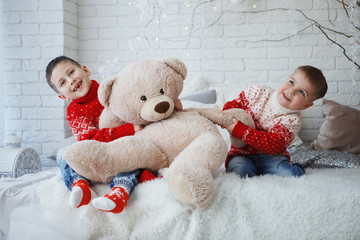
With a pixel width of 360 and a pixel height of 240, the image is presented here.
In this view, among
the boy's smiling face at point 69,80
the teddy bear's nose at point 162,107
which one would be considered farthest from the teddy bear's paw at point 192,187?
the boy's smiling face at point 69,80

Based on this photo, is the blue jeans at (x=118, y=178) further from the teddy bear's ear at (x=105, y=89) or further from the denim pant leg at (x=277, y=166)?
the denim pant leg at (x=277, y=166)

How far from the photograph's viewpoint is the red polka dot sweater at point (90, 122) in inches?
50.4

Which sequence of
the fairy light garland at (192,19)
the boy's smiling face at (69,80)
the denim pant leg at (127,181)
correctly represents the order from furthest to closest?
the fairy light garland at (192,19) < the boy's smiling face at (69,80) < the denim pant leg at (127,181)

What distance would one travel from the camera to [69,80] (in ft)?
4.81

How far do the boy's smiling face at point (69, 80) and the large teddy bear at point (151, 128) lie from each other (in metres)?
0.24

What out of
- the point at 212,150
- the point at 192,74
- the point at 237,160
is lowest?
the point at 237,160

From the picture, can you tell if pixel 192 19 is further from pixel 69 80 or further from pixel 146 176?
pixel 146 176

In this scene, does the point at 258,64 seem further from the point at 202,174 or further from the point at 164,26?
the point at 202,174

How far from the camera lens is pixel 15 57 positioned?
2420mm

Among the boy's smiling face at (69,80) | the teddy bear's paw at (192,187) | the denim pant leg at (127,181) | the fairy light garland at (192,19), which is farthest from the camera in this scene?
the fairy light garland at (192,19)

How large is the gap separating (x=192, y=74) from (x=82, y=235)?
1.73m

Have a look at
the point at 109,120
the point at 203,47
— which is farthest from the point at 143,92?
the point at 203,47

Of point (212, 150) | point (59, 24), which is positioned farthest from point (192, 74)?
point (212, 150)

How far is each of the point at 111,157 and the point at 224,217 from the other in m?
0.43
